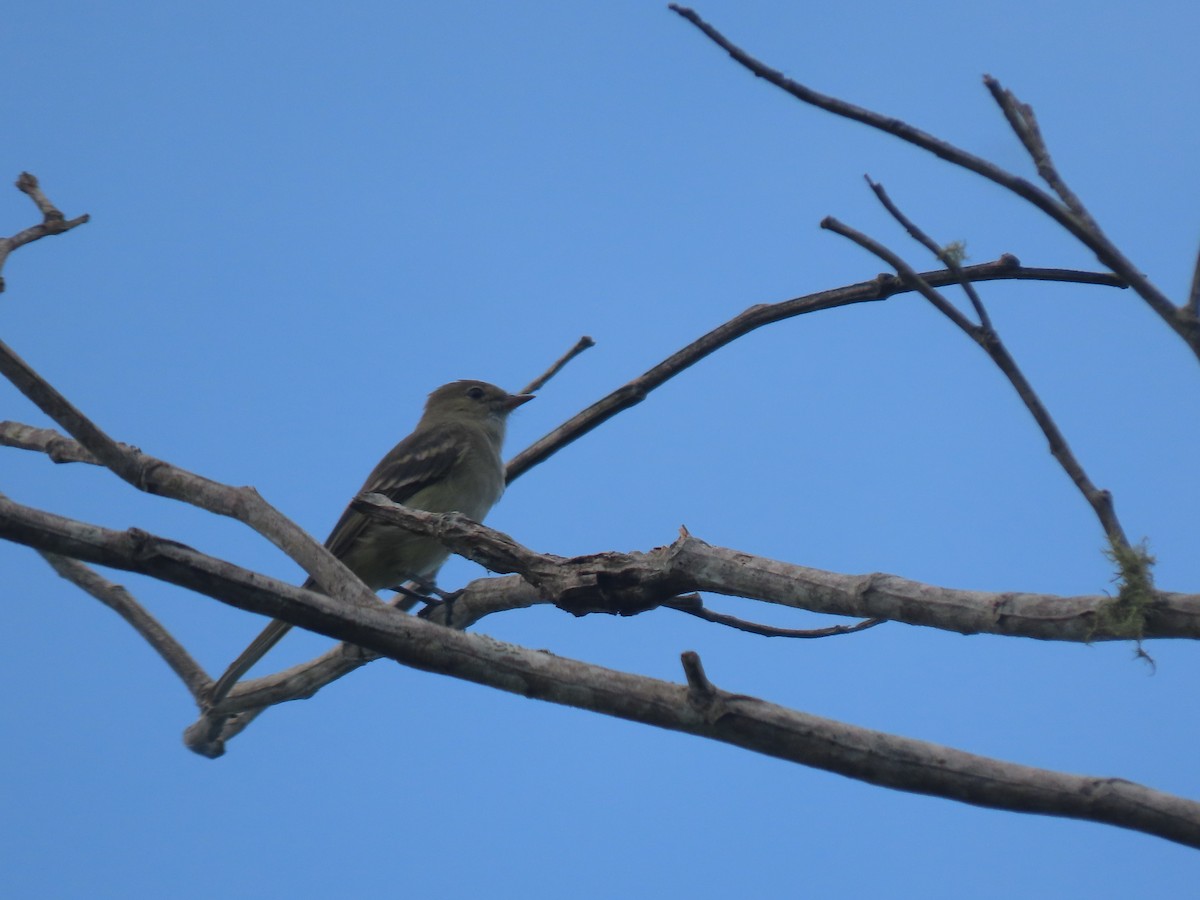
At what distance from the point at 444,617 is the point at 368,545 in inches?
60.8

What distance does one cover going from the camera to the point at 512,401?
9781 mm

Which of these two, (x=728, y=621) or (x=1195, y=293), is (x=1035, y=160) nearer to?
(x=1195, y=293)

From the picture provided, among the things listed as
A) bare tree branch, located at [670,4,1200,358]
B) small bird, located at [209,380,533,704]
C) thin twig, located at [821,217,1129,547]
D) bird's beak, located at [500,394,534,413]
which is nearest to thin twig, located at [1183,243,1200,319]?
bare tree branch, located at [670,4,1200,358]

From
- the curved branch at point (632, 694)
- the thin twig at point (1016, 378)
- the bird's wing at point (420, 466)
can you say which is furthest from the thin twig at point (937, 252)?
the bird's wing at point (420, 466)

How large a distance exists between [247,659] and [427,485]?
242 cm

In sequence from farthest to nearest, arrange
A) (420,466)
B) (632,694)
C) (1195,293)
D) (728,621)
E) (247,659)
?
1. (420,466)
2. (247,659)
3. (728,621)
4. (632,694)
5. (1195,293)

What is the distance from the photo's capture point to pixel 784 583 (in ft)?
12.4

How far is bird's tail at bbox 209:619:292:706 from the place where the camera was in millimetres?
6277

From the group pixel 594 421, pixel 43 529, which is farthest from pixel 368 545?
pixel 43 529

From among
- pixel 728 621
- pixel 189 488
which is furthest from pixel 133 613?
pixel 728 621

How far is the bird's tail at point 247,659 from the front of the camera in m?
6.28

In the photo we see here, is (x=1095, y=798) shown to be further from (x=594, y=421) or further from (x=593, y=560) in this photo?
(x=594, y=421)

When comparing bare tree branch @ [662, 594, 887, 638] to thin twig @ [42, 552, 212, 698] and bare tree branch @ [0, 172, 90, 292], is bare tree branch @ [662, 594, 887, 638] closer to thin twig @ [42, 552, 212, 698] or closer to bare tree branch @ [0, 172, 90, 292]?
thin twig @ [42, 552, 212, 698]

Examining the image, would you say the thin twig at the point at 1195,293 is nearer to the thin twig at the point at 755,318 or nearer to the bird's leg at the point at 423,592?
the thin twig at the point at 755,318
